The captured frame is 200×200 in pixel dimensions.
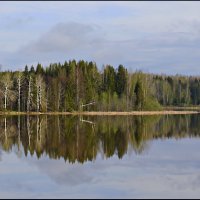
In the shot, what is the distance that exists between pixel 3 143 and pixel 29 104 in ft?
176

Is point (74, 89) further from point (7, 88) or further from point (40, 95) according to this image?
point (7, 88)

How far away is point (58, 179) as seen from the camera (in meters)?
19.5

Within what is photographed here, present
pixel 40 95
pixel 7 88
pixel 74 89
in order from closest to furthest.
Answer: pixel 40 95 < pixel 7 88 < pixel 74 89

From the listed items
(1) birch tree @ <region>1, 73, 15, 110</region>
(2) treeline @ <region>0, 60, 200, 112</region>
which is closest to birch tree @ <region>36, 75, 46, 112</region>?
(2) treeline @ <region>0, 60, 200, 112</region>

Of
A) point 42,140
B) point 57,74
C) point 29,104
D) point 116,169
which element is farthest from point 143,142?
point 57,74

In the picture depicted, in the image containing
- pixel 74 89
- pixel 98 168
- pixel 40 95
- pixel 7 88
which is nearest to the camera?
pixel 98 168

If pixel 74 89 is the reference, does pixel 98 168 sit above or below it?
below

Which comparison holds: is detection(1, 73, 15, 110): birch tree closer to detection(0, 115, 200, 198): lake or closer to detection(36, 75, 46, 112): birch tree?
detection(36, 75, 46, 112): birch tree

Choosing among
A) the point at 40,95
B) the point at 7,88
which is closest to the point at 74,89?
the point at 40,95

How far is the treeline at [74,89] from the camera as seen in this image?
86.1 meters

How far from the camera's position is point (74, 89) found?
8919 centimetres

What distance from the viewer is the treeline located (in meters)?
86.1

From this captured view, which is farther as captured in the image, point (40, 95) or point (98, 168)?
point (40, 95)

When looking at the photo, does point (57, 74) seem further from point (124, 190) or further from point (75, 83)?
point (124, 190)
